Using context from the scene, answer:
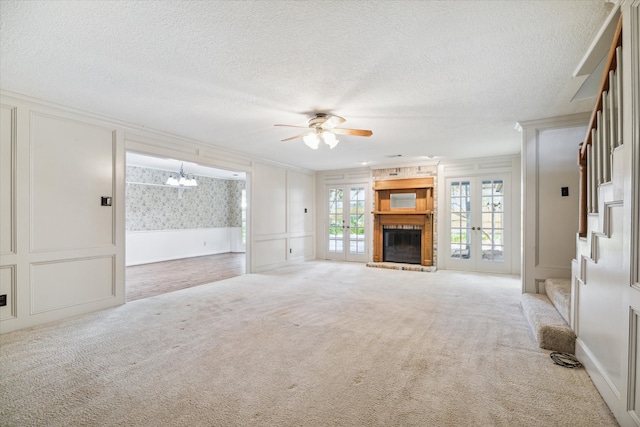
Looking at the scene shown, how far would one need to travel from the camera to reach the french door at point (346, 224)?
792 cm

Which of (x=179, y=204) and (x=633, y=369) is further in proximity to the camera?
(x=179, y=204)

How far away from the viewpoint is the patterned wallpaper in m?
7.94

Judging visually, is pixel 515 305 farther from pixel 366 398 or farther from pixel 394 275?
pixel 366 398

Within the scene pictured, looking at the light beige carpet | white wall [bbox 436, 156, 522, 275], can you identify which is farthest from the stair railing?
white wall [bbox 436, 156, 522, 275]

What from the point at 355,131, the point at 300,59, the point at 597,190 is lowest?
the point at 597,190

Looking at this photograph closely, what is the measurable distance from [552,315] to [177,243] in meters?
8.64

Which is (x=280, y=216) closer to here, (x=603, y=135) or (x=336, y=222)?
(x=336, y=222)

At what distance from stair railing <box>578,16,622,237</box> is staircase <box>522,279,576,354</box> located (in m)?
0.86

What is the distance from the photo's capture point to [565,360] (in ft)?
8.05

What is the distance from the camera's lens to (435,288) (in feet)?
16.4

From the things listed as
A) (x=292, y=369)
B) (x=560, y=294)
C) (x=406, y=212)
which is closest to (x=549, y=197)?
(x=560, y=294)

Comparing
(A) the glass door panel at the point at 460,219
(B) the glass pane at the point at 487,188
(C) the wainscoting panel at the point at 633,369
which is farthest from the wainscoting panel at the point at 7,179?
(B) the glass pane at the point at 487,188

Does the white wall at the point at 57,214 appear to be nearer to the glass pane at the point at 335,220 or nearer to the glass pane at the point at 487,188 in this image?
the glass pane at the point at 335,220

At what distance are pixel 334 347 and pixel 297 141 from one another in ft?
11.3
